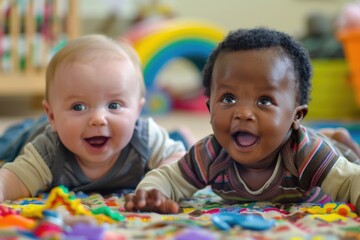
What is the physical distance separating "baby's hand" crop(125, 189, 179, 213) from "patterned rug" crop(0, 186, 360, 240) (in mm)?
19

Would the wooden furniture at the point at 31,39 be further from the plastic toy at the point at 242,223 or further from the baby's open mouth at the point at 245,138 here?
the plastic toy at the point at 242,223

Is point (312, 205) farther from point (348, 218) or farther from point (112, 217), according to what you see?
point (112, 217)

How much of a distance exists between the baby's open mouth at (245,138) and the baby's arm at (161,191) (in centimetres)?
16

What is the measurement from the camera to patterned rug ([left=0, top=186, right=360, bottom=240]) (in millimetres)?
800

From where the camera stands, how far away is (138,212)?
42.3 inches

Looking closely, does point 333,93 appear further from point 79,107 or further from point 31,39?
point 79,107

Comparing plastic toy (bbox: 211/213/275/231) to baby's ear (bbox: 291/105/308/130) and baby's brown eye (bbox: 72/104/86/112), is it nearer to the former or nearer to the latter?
baby's ear (bbox: 291/105/308/130)

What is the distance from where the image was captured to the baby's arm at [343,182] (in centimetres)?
108

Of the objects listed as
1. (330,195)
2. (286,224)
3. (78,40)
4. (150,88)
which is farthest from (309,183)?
(150,88)

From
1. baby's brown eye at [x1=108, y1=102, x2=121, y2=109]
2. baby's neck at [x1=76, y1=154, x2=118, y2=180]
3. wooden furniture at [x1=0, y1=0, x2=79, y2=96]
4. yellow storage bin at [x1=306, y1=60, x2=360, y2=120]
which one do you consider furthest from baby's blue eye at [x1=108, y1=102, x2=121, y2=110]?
yellow storage bin at [x1=306, y1=60, x2=360, y2=120]

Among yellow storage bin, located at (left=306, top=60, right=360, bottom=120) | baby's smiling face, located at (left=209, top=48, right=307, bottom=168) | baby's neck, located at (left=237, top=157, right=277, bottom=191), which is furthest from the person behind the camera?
yellow storage bin, located at (left=306, top=60, right=360, bottom=120)

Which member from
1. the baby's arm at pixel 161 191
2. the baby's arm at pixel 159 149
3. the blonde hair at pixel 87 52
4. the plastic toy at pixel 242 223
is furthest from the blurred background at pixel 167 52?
the plastic toy at pixel 242 223

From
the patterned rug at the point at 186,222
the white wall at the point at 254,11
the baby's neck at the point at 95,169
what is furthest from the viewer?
the white wall at the point at 254,11

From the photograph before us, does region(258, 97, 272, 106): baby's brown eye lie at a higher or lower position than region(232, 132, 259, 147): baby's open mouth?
higher
